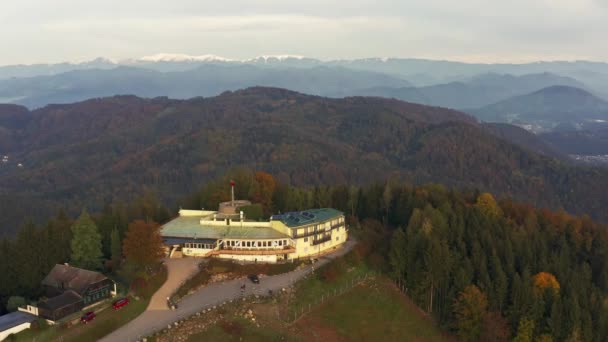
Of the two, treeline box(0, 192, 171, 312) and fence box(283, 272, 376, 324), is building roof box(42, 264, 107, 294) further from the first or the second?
fence box(283, 272, 376, 324)

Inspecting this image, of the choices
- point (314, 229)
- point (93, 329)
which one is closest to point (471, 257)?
point (314, 229)

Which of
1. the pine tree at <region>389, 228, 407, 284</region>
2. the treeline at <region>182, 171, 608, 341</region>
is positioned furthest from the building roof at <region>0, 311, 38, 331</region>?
the pine tree at <region>389, 228, 407, 284</region>

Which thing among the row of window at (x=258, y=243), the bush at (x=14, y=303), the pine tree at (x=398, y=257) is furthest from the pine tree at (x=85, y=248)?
the pine tree at (x=398, y=257)

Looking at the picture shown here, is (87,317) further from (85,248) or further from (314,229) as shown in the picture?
(314,229)

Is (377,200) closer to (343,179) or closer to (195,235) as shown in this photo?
(195,235)

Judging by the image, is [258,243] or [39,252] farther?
[39,252]

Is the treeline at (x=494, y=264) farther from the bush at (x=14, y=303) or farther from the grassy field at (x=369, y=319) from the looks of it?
the bush at (x=14, y=303)

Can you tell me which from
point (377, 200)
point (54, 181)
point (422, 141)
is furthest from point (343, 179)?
point (54, 181)
